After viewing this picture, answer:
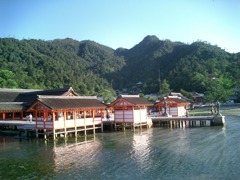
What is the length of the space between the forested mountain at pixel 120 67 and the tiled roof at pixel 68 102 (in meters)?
42.0

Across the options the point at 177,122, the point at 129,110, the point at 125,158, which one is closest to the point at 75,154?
the point at 125,158

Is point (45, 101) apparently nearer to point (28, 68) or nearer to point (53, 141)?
point (53, 141)

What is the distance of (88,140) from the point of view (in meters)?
29.7

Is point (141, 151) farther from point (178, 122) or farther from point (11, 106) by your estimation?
point (11, 106)

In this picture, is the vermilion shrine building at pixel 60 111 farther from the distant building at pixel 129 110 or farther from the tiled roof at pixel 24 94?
the tiled roof at pixel 24 94

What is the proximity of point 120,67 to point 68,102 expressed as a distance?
122172mm

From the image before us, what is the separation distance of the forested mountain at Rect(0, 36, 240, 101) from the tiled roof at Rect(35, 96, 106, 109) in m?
42.0

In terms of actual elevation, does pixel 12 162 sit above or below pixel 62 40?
below

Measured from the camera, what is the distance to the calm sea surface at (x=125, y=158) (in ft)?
54.3

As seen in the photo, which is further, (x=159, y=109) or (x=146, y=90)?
(x=146, y=90)

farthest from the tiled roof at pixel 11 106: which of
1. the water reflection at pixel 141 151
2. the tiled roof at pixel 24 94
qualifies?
the water reflection at pixel 141 151

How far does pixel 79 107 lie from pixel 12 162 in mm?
12108

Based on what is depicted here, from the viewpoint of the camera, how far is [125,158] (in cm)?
2042

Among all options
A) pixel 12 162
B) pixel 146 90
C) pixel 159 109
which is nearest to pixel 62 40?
pixel 146 90
